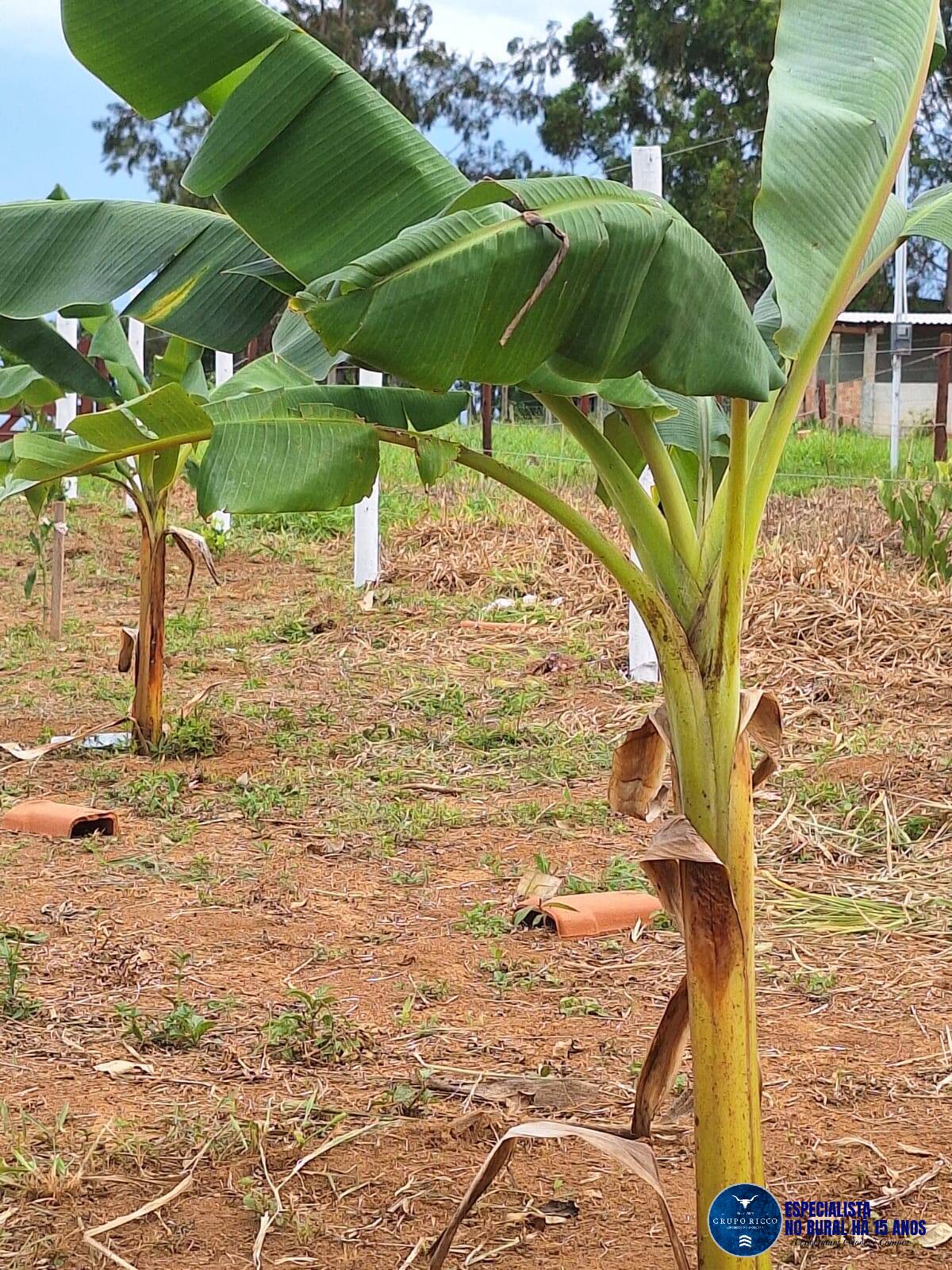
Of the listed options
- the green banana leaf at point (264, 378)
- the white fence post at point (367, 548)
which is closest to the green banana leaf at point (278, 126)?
the green banana leaf at point (264, 378)

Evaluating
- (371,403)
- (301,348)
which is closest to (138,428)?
(371,403)

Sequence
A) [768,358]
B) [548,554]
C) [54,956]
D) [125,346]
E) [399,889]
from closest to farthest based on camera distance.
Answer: [768,358] → [54,956] → [399,889] → [125,346] → [548,554]

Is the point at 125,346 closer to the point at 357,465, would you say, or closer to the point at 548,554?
the point at 357,465

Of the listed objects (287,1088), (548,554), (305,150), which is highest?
(305,150)

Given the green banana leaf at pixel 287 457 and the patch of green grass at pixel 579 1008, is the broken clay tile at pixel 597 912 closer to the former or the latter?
the patch of green grass at pixel 579 1008

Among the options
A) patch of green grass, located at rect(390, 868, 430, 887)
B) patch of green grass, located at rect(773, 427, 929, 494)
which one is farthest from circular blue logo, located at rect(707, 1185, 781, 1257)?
patch of green grass, located at rect(773, 427, 929, 494)

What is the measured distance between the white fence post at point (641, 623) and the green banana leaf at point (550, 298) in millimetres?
4231

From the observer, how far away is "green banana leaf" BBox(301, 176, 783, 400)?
62.8 inches

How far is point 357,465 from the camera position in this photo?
246 centimetres

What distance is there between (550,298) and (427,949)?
2356 mm

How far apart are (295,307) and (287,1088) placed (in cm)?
184

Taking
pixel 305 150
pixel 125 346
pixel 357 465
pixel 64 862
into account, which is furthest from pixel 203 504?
pixel 125 346

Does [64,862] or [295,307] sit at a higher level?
[295,307]

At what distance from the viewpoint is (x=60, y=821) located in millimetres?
4617
